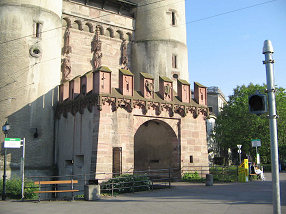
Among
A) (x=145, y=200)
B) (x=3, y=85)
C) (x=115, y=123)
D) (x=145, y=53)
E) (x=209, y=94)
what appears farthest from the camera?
(x=209, y=94)

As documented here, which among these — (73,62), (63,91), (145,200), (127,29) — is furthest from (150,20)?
(145,200)

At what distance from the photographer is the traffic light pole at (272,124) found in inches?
282

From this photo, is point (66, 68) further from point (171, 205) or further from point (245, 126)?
point (245, 126)

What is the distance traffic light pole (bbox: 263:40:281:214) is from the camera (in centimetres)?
717

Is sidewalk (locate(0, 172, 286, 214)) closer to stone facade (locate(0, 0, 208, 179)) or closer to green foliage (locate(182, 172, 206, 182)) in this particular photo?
stone facade (locate(0, 0, 208, 179))

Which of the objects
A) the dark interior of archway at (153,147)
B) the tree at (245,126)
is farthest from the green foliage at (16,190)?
the tree at (245,126)

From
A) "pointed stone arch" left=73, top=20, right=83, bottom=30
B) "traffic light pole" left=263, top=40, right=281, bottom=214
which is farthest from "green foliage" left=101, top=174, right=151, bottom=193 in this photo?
"pointed stone arch" left=73, top=20, right=83, bottom=30

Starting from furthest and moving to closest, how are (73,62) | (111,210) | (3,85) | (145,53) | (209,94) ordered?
1. (209,94)
2. (145,53)
3. (73,62)
4. (3,85)
5. (111,210)

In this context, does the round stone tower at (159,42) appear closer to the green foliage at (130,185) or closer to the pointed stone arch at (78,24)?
the pointed stone arch at (78,24)

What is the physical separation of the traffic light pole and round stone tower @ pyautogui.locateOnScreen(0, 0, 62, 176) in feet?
56.5

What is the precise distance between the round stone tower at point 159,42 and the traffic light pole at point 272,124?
66.9 feet

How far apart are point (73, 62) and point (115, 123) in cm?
829

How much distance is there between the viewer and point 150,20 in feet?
95.5

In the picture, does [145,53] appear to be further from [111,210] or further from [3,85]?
[111,210]
